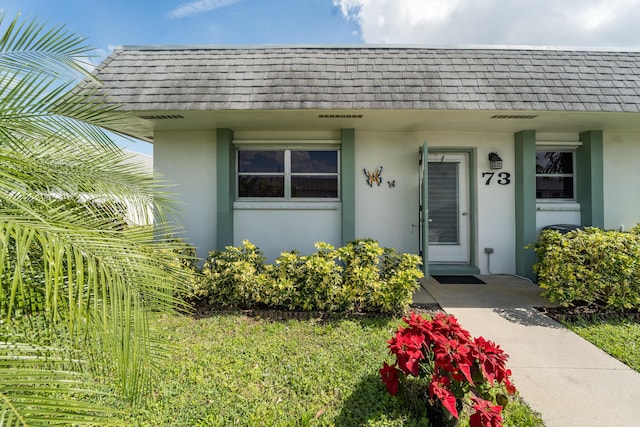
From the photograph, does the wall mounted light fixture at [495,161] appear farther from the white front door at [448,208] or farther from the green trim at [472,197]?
the white front door at [448,208]

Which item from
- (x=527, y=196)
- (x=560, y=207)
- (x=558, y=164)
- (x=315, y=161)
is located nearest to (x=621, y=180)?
(x=558, y=164)

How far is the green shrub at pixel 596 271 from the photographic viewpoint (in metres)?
3.88

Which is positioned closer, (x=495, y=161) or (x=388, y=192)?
(x=495, y=161)

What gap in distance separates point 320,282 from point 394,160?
3407 mm

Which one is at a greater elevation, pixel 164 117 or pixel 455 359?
pixel 164 117

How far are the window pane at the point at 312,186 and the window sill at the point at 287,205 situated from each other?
10.3 inches

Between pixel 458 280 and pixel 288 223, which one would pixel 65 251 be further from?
pixel 458 280

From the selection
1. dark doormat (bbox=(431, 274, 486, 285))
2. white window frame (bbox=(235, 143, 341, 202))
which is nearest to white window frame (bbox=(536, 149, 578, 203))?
dark doormat (bbox=(431, 274, 486, 285))

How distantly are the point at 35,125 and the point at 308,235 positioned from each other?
4.50 meters

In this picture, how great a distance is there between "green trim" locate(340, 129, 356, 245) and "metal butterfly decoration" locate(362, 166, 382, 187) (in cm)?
45

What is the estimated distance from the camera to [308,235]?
5969 millimetres

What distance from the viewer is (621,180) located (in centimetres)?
598

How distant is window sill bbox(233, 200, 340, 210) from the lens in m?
5.95

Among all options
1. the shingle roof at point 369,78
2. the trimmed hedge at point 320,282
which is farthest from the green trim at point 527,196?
the trimmed hedge at point 320,282
